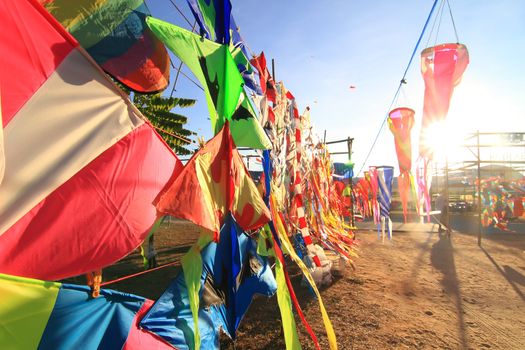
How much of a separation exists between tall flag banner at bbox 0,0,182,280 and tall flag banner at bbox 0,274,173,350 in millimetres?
90

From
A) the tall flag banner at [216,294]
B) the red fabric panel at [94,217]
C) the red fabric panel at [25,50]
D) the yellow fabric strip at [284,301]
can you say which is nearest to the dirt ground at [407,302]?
the yellow fabric strip at [284,301]

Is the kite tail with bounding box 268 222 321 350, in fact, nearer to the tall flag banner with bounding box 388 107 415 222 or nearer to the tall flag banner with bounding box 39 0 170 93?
the tall flag banner with bounding box 39 0 170 93

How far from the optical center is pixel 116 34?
176 cm

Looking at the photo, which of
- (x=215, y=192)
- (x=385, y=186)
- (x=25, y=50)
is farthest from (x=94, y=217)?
(x=385, y=186)

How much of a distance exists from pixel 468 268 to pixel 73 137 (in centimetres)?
828

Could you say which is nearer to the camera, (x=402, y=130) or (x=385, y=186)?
(x=402, y=130)

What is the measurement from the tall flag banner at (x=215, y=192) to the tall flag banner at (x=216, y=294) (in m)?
0.16

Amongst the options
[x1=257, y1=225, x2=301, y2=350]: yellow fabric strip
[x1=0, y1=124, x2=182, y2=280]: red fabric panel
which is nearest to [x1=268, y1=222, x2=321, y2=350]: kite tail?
[x1=257, y1=225, x2=301, y2=350]: yellow fabric strip

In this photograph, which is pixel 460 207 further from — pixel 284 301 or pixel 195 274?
pixel 195 274

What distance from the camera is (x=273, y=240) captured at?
284 centimetres

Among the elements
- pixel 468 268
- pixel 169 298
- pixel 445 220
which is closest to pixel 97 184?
pixel 169 298

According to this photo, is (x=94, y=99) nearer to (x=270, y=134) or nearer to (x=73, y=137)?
(x=73, y=137)

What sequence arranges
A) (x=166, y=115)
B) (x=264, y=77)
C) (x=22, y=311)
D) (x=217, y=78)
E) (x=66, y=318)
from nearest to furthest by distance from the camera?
(x=22, y=311)
(x=66, y=318)
(x=217, y=78)
(x=264, y=77)
(x=166, y=115)

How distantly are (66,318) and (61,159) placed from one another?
761 millimetres
